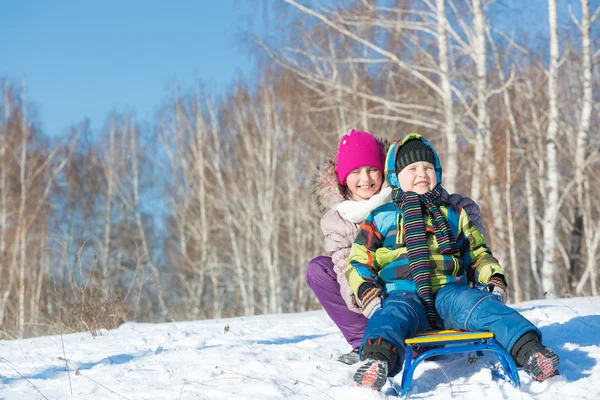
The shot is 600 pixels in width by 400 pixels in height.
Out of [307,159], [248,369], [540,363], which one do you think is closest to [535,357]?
[540,363]

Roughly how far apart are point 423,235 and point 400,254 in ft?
0.49

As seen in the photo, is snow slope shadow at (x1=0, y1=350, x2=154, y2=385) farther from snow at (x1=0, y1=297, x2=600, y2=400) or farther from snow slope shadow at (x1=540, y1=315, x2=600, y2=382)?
snow slope shadow at (x1=540, y1=315, x2=600, y2=382)

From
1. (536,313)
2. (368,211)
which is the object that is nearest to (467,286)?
(368,211)

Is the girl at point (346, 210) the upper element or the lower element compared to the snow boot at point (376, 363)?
upper

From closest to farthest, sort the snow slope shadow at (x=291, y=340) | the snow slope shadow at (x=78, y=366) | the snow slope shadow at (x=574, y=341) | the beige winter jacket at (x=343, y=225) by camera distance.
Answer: the snow slope shadow at (x=574, y=341), the snow slope shadow at (x=78, y=366), the beige winter jacket at (x=343, y=225), the snow slope shadow at (x=291, y=340)

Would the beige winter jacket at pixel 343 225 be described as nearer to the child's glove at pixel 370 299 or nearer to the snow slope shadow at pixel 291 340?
the child's glove at pixel 370 299

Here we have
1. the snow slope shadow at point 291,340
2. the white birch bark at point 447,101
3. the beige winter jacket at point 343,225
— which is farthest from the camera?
the white birch bark at point 447,101

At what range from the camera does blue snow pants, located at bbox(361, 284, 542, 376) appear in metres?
2.71

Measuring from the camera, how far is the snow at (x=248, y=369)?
2.76m

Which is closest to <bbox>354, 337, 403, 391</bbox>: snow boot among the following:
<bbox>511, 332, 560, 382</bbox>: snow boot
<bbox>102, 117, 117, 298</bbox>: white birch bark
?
<bbox>511, 332, 560, 382</bbox>: snow boot

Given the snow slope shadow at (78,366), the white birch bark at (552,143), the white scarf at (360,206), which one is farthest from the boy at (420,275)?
the white birch bark at (552,143)

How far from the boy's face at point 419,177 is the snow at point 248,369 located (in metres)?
0.84

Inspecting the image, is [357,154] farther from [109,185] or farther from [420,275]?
[109,185]

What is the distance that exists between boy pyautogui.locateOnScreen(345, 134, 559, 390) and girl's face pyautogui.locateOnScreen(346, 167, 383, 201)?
265mm
